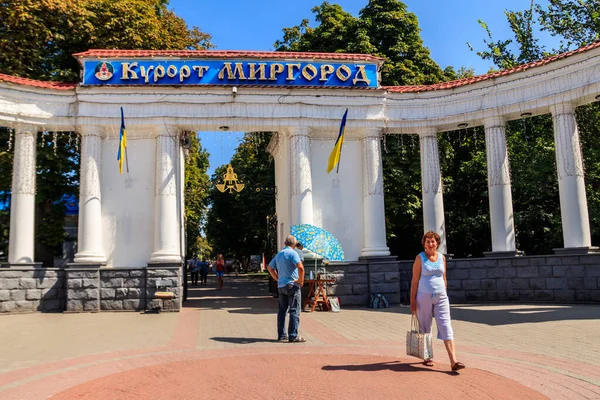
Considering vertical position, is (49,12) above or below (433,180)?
above

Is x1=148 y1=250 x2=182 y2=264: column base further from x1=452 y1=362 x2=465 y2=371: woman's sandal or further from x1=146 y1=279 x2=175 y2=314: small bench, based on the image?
x1=452 y1=362 x2=465 y2=371: woman's sandal

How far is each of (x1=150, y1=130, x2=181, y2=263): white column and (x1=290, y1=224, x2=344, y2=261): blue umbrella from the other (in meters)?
4.10

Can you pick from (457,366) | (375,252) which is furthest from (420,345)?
(375,252)

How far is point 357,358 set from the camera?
25.3ft

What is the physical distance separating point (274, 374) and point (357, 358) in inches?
62.2

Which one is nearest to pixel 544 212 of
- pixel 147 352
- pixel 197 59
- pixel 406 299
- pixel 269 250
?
pixel 406 299

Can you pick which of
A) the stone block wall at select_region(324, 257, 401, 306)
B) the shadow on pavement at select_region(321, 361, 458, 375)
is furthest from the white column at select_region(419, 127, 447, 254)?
the shadow on pavement at select_region(321, 361, 458, 375)

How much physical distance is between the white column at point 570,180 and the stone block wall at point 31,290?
1504 cm

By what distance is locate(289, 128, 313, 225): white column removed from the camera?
1648 centimetres

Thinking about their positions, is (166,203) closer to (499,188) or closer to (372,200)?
(372,200)

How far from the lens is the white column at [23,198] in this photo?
51.0 ft

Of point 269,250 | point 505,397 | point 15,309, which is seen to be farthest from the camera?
point 269,250

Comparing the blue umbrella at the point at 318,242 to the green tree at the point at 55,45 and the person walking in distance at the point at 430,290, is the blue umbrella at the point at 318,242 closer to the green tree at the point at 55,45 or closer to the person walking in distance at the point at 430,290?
the person walking in distance at the point at 430,290

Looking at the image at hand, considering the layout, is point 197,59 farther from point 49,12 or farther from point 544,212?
point 544,212
